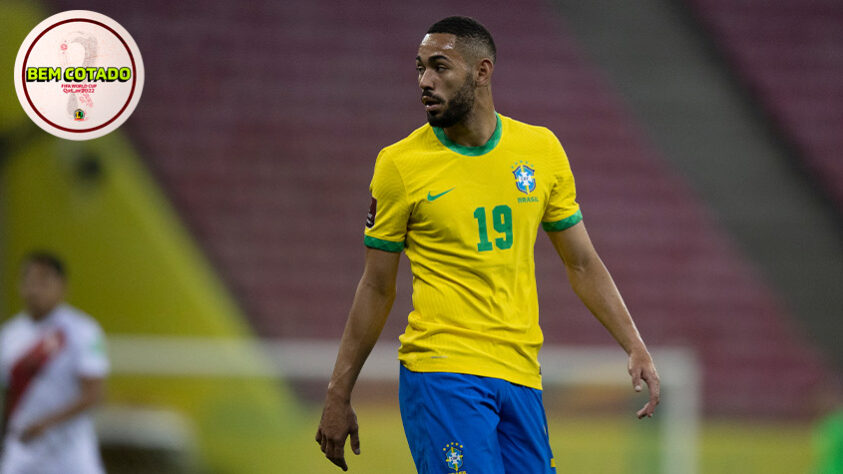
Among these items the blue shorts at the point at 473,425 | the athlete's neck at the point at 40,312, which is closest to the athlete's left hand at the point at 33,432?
the athlete's neck at the point at 40,312

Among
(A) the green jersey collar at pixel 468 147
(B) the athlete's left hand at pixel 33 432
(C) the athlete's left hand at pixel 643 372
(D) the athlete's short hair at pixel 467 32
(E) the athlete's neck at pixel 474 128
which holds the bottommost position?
(B) the athlete's left hand at pixel 33 432

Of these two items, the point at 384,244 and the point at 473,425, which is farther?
the point at 384,244

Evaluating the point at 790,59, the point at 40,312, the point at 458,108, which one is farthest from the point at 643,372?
the point at 790,59

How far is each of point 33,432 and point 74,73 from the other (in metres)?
2.96

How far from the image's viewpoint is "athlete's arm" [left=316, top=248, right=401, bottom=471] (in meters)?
3.18

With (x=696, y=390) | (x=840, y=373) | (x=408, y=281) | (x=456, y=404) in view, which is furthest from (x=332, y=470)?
(x=456, y=404)

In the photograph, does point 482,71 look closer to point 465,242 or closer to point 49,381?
point 465,242

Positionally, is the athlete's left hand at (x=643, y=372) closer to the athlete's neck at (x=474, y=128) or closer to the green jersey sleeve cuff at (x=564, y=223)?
the green jersey sleeve cuff at (x=564, y=223)

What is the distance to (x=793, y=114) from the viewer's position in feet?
30.2

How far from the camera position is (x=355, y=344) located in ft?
10.6

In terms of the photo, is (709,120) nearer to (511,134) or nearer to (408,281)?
(408,281)

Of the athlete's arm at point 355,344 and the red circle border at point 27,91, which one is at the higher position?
the red circle border at point 27,91

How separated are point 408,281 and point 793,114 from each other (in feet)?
11.0

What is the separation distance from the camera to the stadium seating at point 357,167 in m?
8.63
